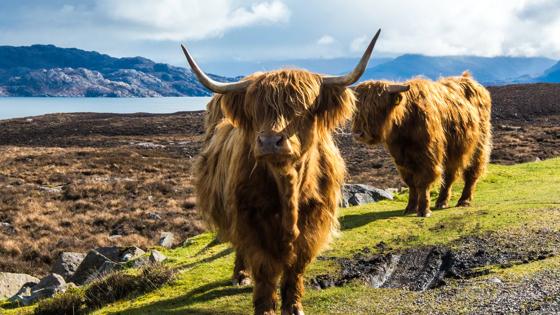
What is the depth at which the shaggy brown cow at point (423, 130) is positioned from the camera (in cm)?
823

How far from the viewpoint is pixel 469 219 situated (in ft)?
24.3

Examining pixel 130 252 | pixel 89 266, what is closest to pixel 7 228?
pixel 130 252

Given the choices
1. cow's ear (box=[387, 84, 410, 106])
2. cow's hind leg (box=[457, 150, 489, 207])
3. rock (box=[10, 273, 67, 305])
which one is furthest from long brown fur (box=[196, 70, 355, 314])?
cow's hind leg (box=[457, 150, 489, 207])

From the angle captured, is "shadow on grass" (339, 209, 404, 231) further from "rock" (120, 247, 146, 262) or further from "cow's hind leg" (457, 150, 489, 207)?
"rock" (120, 247, 146, 262)

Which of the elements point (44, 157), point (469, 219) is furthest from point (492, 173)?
point (44, 157)

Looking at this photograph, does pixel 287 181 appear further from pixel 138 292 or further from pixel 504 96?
pixel 504 96

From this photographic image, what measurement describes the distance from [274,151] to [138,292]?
135 inches

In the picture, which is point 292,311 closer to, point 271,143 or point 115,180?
point 271,143

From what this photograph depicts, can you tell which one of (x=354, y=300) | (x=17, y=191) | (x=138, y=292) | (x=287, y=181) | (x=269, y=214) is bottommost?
(x=17, y=191)

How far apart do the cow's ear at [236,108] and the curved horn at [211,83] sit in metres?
0.06

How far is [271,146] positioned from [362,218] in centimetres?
492

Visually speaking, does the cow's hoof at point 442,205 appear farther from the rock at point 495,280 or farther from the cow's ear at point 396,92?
the rock at point 495,280

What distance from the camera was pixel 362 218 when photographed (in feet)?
27.9

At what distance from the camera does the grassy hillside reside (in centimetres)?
467
